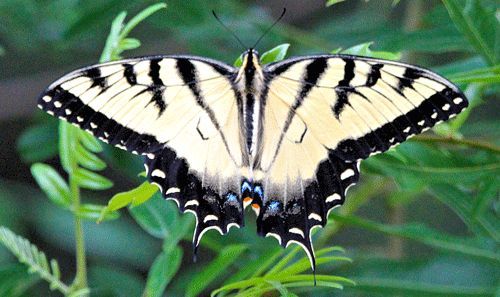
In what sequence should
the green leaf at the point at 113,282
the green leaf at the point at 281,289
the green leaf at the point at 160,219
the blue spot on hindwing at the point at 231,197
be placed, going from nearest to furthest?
the green leaf at the point at 281,289 < the blue spot on hindwing at the point at 231,197 < the green leaf at the point at 160,219 < the green leaf at the point at 113,282

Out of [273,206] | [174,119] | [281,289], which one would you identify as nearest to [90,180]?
[174,119]

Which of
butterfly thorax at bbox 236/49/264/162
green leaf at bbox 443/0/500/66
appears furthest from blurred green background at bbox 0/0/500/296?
butterfly thorax at bbox 236/49/264/162

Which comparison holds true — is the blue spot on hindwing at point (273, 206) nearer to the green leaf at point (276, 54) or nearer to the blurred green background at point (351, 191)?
the blurred green background at point (351, 191)

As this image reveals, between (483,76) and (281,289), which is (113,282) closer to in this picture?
(281,289)

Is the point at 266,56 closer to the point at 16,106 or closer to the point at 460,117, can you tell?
the point at 460,117

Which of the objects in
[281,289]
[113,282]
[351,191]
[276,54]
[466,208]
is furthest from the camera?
[351,191]

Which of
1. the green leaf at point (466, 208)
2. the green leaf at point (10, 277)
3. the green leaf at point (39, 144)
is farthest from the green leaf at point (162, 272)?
the green leaf at point (39, 144)

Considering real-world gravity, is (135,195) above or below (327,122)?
below
